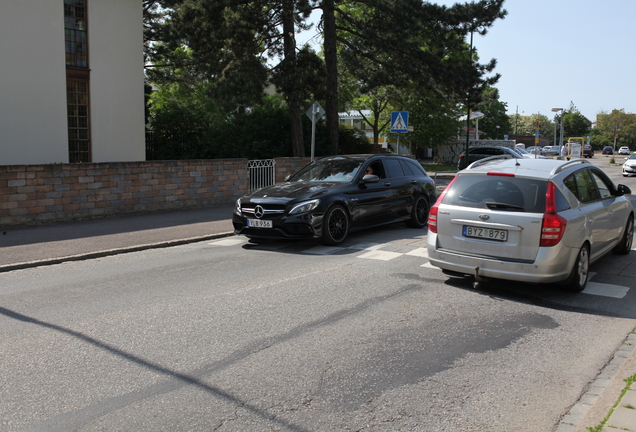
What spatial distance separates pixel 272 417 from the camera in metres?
3.91

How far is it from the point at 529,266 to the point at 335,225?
441 cm

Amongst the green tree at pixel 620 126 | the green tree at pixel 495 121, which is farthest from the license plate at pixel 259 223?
the green tree at pixel 620 126

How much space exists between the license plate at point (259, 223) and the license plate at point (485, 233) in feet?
13.0

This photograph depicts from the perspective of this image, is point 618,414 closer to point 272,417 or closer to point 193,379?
point 272,417

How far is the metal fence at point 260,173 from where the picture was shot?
1864 cm

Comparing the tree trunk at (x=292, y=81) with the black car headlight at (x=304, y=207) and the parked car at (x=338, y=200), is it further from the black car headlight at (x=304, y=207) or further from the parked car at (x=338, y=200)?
the black car headlight at (x=304, y=207)

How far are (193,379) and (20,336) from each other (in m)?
2.11

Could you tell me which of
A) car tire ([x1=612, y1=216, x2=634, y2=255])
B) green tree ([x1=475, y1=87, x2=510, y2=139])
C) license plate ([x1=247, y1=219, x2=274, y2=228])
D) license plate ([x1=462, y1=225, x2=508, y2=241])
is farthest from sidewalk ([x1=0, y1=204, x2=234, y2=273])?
green tree ([x1=475, y1=87, x2=510, y2=139])

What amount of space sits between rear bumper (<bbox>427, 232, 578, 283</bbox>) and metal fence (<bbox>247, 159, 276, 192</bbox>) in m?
12.0

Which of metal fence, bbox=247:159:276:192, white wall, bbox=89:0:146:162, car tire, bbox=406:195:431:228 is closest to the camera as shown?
car tire, bbox=406:195:431:228

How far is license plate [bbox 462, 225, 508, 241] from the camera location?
6912 millimetres

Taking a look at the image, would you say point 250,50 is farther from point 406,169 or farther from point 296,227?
point 296,227

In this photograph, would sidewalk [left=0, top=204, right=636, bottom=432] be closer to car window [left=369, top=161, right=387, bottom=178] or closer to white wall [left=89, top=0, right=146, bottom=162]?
car window [left=369, top=161, right=387, bottom=178]

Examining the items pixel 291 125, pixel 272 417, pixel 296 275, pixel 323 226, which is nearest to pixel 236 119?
pixel 291 125
